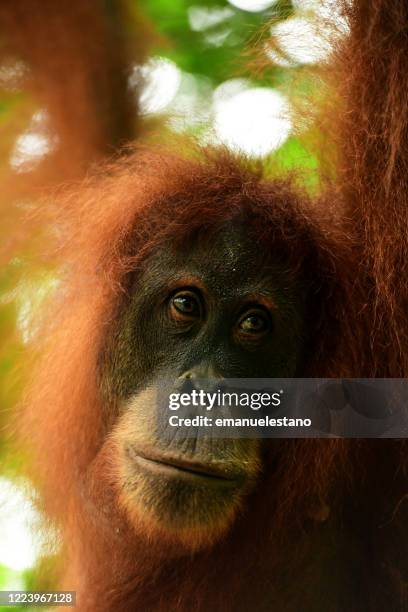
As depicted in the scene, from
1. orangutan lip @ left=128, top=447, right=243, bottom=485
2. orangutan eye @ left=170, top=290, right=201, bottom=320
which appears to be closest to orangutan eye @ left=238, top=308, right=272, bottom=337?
orangutan eye @ left=170, top=290, right=201, bottom=320

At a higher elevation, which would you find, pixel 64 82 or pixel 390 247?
pixel 64 82

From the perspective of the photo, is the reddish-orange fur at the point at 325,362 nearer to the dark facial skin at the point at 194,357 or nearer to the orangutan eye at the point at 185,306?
the dark facial skin at the point at 194,357

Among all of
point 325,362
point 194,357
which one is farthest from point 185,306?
point 325,362

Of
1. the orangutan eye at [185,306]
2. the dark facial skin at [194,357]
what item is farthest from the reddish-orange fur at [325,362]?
the orangutan eye at [185,306]

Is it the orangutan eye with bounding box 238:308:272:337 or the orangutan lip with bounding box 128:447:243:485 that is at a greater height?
the orangutan eye with bounding box 238:308:272:337

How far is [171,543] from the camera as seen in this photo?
5.94ft

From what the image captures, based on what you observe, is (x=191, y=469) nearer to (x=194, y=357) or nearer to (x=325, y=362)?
(x=194, y=357)

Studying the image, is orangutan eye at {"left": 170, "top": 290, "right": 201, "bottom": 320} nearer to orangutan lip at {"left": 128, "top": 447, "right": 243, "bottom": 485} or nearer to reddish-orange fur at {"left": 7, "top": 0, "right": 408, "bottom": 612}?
reddish-orange fur at {"left": 7, "top": 0, "right": 408, "bottom": 612}

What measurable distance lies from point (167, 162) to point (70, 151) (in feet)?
3.45

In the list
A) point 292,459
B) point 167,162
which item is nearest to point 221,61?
point 167,162

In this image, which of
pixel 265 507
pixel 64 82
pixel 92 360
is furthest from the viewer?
pixel 64 82

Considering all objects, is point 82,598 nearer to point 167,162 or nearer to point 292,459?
point 292,459

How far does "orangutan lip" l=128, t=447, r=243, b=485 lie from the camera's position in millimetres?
1685

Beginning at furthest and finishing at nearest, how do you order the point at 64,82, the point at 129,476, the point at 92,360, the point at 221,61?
the point at 64,82 < the point at 221,61 < the point at 92,360 < the point at 129,476
